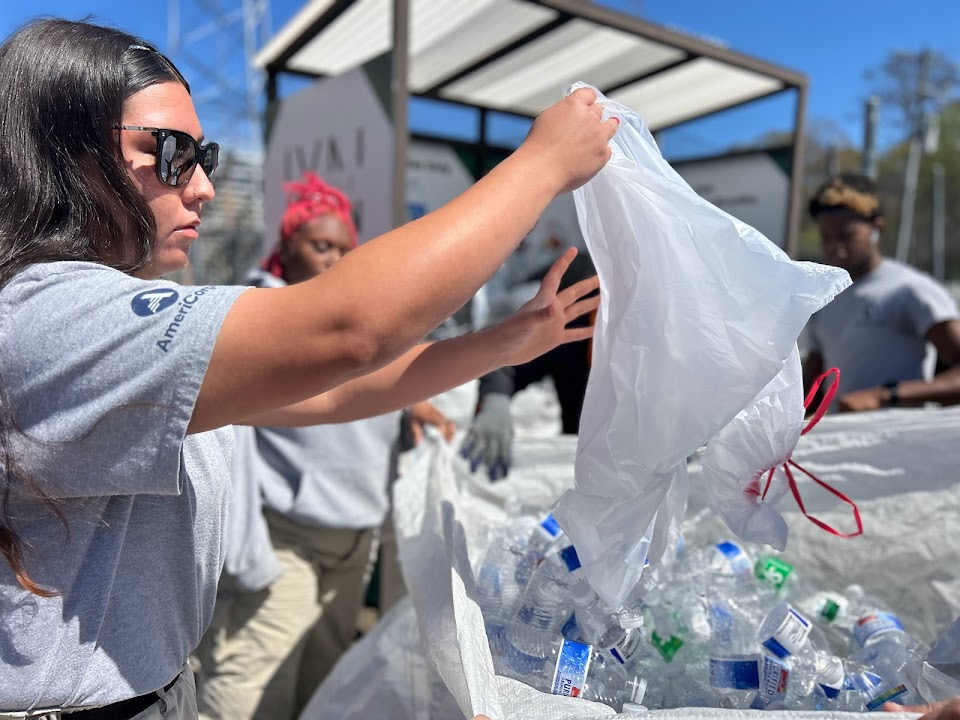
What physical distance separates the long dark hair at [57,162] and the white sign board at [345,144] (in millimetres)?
2014

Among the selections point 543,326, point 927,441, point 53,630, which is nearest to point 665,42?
point 927,441

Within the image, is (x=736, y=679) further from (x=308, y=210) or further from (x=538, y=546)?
(x=308, y=210)

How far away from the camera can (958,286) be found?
24.8 metres

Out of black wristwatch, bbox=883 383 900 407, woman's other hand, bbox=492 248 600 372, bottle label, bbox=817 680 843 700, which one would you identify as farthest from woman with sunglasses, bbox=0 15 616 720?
black wristwatch, bbox=883 383 900 407

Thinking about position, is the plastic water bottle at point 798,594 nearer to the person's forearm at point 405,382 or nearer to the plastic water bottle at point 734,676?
the plastic water bottle at point 734,676

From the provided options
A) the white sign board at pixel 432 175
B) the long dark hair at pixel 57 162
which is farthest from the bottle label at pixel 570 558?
the white sign board at pixel 432 175

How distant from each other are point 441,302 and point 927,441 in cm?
136

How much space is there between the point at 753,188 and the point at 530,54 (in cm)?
172

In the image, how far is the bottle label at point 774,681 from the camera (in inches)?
43.2

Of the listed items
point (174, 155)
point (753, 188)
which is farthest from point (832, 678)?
point (753, 188)

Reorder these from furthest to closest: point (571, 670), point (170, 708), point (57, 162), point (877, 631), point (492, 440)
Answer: point (492, 440), point (877, 631), point (571, 670), point (170, 708), point (57, 162)

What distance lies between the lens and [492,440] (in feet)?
6.21

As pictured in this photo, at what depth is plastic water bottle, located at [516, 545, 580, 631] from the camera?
1.23m

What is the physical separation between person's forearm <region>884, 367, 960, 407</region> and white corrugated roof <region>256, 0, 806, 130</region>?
215cm
